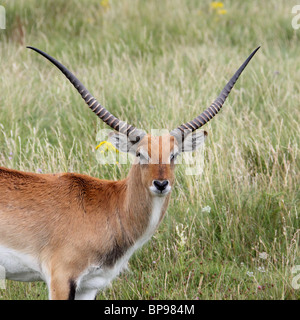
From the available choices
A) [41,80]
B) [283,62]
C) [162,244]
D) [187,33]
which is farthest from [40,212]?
[187,33]

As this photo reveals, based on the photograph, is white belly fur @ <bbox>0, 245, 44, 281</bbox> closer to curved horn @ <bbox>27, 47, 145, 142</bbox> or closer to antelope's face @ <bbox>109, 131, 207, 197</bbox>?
antelope's face @ <bbox>109, 131, 207, 197</bbox>

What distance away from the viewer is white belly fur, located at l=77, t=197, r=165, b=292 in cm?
466

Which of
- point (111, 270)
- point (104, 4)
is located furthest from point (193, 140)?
point (104, 4)

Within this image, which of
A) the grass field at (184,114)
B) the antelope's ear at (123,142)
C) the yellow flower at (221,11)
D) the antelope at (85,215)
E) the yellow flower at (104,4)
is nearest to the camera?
the antelope at (85,215)

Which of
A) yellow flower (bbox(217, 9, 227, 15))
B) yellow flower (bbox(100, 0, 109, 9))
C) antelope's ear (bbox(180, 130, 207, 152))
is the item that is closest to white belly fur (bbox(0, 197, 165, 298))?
antelope's ear (bbox(180, 130, 207, 152))

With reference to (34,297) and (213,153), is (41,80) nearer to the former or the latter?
(213,153)

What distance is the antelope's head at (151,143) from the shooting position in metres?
4.55

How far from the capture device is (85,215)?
4801mm

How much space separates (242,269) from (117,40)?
21.0ft

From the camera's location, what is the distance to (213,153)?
685 cm

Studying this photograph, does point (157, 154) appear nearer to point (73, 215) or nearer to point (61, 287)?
point (73, 215)

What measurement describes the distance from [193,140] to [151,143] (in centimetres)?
48

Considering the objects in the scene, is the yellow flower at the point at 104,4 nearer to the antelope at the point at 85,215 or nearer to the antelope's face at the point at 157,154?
the antelope at the point at 85,215

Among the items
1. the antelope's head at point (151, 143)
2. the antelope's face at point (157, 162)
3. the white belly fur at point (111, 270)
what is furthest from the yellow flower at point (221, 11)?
the white belly fur at point (111, 270)
